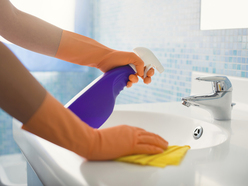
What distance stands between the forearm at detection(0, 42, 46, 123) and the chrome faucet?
0.47 meters

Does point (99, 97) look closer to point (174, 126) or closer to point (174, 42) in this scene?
point (174, 126)

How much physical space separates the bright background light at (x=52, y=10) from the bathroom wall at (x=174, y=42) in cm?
45

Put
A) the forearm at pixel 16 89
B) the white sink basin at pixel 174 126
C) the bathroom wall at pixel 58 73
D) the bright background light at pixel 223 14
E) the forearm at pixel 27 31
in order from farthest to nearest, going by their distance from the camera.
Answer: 1. the bathroom wall at pixel 58 73
2. the bright background light at pixel 223 14
3. the white sink basin at pixel 174 126
4. the forearm at pixel 27 31
5. the forearm at pixel 16 89

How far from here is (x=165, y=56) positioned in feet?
4.14

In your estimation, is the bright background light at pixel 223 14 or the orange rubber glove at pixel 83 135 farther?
the bright background light at pixel 223 14

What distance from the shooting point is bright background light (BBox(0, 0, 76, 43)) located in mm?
1856

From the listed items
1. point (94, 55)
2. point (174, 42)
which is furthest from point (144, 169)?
point (174, 42)

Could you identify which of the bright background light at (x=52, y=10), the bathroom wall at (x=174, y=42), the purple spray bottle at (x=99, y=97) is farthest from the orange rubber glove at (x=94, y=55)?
the bright background light at (x=52, y=10)

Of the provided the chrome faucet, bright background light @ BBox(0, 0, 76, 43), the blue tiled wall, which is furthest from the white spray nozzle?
bright background light @ BBox(0, 0, 76, 43)

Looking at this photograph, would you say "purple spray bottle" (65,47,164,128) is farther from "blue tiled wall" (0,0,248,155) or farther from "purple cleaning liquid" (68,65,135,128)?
"blue tiled wall" (0,0,248,155)

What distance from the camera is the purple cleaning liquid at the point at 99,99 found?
579 millimetres

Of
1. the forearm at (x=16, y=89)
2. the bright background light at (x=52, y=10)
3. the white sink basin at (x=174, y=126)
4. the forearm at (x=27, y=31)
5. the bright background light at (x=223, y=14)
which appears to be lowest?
the white sink basin at (x=174, y=126)

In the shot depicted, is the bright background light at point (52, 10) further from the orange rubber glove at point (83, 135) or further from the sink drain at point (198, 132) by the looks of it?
the orange rubber glove at point (83, 135)

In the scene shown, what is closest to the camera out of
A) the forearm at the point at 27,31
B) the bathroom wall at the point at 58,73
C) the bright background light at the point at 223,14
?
the forearm at the point at 27,31
